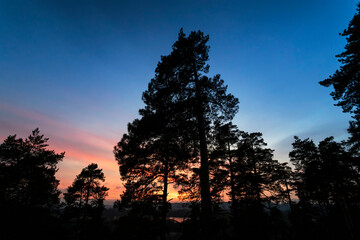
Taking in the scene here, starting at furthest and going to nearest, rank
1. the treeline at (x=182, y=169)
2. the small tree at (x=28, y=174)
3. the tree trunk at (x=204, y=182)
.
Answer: the small tree at (x=28, y=174)
the treeline at (x=182, y=169)
the tree trunk at (x=204, y=182)

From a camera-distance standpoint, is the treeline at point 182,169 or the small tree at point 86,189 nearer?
the treeline at point 182,169

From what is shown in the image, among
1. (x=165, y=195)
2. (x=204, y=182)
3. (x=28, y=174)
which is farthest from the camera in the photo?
(x=28, y=174)

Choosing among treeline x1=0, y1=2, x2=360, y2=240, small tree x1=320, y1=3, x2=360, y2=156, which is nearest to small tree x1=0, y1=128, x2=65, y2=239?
treeline x1=0, y1=2, x2=360, y2=240

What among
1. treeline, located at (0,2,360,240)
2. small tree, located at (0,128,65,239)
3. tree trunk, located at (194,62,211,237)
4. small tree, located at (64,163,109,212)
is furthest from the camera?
small tree, located at (64,163,109,212)

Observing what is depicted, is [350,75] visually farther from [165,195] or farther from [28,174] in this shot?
[28,174]

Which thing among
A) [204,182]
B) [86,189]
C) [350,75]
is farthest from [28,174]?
[350,75]

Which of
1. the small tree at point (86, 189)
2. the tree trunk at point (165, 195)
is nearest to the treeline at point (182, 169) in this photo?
the tree trunk at point (165, 195)

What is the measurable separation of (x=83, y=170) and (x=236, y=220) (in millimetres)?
24288

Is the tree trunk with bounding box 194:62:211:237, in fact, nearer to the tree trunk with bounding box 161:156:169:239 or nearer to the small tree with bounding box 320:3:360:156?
the tree trunk with bounding box 161:156:169:239

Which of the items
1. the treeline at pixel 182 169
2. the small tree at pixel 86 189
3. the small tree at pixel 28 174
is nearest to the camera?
the treeline at pixel 182 169

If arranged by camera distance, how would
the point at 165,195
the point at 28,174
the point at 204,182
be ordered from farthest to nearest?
the point at 28,174 → the point at 165,195 → the point at 204,182

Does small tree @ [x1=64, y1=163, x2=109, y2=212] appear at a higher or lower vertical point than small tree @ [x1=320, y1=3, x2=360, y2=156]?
lower

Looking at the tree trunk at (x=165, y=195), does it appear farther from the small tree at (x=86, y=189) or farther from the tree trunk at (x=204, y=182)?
the small tree at (x=86, y=189)

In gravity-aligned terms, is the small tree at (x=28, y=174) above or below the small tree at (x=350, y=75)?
below
